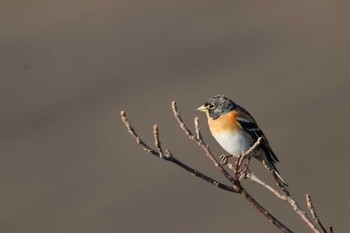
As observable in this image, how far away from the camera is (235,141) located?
A: 6902mm

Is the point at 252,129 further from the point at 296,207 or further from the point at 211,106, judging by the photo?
the point at 296,207

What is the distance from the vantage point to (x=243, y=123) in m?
7.17

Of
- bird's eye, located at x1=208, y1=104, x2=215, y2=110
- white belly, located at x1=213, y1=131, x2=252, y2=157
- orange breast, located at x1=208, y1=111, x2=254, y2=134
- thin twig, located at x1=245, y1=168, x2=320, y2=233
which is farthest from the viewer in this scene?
bird's eye, located at x1=208, y1=104, x2=215, y2=110

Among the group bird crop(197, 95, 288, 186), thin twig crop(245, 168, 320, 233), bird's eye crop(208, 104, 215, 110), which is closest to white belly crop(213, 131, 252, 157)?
bird crop(197, 95, 288, 186)

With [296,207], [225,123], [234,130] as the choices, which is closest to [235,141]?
[234,130]

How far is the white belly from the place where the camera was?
22.4 ft

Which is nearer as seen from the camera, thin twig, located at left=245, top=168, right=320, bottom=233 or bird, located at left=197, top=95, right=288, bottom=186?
thin twig, located at left=245, top=168, right=320, bottom=233

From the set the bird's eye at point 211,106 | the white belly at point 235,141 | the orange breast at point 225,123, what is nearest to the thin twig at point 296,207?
the white belly at point 235,141

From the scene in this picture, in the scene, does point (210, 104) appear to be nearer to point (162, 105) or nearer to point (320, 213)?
point (320, 213)

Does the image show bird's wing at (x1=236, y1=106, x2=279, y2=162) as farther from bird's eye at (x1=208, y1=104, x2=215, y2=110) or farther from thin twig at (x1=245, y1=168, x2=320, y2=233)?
thin twig at (x1=245, y1=168, x2=320, y2=233)

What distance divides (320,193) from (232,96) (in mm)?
6532

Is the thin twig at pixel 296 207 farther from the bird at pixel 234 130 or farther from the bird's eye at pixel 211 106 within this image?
the bird's eye at pixel 211 106

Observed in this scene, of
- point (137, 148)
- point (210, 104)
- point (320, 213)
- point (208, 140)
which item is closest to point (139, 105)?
point (137, 148)

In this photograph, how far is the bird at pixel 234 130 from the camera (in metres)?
6.88
